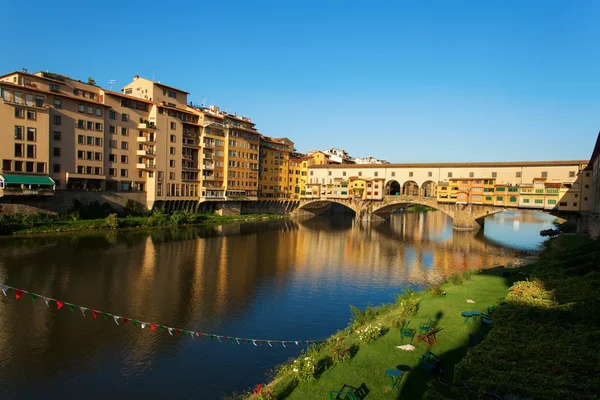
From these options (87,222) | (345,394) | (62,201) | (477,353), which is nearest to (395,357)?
(477,353)

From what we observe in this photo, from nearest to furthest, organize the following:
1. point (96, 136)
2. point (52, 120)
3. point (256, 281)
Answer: point (256, 281) < point (52, 120) < point (96, 136)

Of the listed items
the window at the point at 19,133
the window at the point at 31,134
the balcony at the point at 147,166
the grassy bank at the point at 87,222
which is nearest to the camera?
the grassy bank at the point at 87,222

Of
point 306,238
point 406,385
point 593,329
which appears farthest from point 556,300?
point 306,238

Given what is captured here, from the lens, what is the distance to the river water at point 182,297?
52.1 ft

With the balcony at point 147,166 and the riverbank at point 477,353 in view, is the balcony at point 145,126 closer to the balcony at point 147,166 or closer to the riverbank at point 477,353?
the balcony at point 147,166

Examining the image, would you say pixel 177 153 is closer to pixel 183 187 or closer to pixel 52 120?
pixel 183 187

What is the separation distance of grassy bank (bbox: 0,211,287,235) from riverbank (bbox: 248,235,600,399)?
40.9 metres

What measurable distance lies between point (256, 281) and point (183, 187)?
3987 centimetres

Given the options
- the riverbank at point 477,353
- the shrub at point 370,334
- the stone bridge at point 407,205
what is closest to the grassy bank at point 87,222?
the stone bridge at point 407,205

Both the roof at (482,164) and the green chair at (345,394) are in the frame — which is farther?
the roof at (482,164)

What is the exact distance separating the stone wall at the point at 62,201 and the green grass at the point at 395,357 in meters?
44.9

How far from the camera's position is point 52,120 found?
165 ft

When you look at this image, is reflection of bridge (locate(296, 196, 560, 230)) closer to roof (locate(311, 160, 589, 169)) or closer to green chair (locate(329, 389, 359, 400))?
roof (locate(311, 160, 589, 169))

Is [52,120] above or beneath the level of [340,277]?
above
